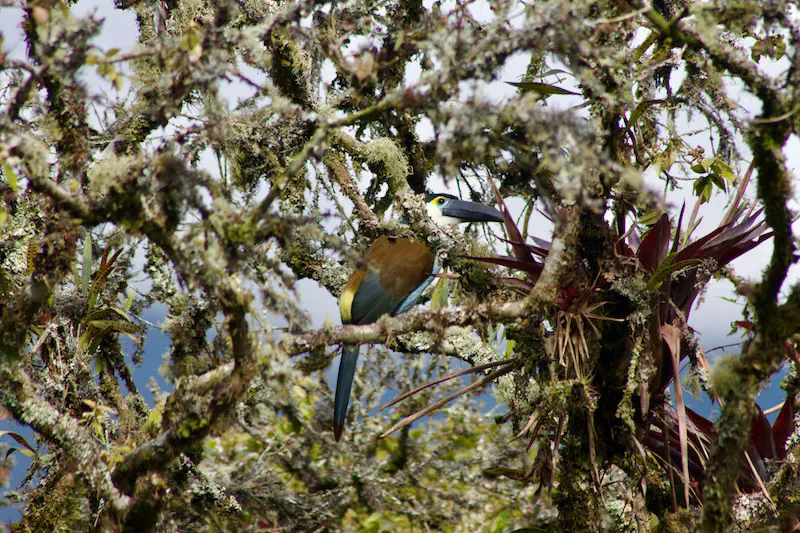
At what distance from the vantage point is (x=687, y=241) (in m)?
2.27

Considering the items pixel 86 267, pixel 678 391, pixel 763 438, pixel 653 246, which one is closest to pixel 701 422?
pixel 763 438

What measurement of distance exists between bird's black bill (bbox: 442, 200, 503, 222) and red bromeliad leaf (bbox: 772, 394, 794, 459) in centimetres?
145

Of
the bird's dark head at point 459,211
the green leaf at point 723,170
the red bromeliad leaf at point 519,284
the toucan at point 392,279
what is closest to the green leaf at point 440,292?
the toucan at point 392,279

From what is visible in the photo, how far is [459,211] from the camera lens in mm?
3311

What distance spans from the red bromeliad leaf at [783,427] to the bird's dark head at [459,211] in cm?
144

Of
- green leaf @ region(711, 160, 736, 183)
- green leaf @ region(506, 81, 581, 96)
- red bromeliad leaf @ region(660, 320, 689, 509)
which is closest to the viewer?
red bromeliad leaf @ region(660, 320, 689, 509)

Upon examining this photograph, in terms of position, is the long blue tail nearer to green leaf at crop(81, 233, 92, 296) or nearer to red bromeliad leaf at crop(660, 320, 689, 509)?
red bromeliad leaf at crop(660, 320, 689, 509)

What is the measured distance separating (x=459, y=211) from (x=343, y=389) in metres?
1.15

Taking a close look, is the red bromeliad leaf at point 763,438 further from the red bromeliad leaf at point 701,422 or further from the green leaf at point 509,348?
the green leaf at point 509,348

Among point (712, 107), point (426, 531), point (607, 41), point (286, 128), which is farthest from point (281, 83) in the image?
point (426, 531)

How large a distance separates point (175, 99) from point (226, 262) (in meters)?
0.45

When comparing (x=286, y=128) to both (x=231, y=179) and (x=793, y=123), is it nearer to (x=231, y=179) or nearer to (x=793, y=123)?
(x=231, y=179)

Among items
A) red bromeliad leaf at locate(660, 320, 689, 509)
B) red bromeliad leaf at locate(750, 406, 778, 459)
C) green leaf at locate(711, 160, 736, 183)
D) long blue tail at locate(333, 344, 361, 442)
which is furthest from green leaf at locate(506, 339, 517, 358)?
green leaf at locate(711, 160, 736, 183)

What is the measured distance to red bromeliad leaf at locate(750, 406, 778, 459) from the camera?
7.02ft
